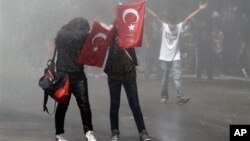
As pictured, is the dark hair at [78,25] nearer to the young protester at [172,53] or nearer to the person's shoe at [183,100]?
the young protester at [172,53]

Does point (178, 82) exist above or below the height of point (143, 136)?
above

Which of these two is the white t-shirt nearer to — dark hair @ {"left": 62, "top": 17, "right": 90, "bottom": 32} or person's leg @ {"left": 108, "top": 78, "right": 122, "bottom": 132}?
person's leg @ {"left": 108, "top": 78, "right": 122, "bottom": 132}

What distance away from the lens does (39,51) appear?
20.0 m

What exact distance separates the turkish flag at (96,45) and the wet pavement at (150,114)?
1088 mm

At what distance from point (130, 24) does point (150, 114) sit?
2.72 meters

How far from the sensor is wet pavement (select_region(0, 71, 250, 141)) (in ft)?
24.3

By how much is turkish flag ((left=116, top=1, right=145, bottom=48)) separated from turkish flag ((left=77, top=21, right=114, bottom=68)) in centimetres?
15

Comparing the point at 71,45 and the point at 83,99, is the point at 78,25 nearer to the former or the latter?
the point at 71,45

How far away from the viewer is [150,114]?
30.1ft

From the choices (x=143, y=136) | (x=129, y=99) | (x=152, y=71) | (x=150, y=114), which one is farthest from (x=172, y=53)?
(x=152, y=71)

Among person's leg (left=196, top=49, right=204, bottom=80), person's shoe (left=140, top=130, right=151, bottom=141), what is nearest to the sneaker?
person's shoe (left=140, top=130, right=151, bottom=141)

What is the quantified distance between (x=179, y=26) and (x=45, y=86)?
4.62 meters

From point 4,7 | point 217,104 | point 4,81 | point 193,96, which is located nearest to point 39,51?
point 4,7

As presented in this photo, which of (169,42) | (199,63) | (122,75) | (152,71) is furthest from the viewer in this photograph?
(152,71)
